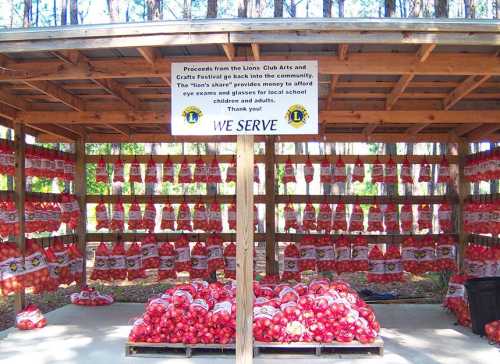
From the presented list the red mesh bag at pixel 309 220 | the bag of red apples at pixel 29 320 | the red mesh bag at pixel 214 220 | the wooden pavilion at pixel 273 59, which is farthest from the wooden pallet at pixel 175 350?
the red mesh bag at pixel 309 220

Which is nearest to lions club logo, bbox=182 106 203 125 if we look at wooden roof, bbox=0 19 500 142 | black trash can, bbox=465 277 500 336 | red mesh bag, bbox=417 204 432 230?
wooden roof, bbox=0 19 500 142

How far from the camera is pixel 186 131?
16.1 feet

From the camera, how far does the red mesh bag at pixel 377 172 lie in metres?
9.25

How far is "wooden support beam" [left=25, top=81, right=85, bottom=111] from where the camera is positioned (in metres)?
6.19

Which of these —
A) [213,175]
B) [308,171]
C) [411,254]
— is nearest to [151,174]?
[213,175]

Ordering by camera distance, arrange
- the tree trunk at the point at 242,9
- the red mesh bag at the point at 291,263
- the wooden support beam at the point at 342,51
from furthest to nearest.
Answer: the tree trunk at the point at 242,9, the red mesh bag at the point at 291,263, the wooden support beam at the point at 342,51

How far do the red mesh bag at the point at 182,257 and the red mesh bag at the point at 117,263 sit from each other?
2.94 ft

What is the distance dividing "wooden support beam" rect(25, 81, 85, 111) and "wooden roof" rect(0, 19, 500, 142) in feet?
0.05

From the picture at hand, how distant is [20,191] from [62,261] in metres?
1.53

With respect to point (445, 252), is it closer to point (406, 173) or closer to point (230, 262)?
point (406, 173)

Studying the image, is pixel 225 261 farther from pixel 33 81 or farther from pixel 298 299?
pixel 33 81

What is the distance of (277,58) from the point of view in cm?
539

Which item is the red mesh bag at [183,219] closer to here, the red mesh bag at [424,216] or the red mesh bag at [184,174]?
the red mesh bag at [184,174]

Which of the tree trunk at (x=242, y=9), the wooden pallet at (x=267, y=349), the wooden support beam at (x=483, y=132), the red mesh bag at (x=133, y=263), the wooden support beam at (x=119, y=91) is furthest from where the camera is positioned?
the tree trunk at (x=242, y=9)
